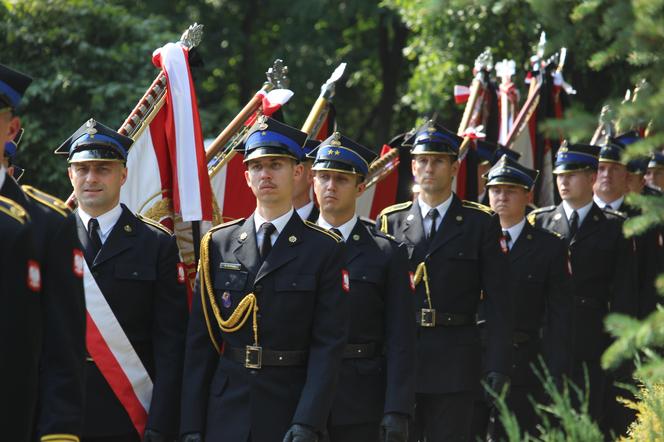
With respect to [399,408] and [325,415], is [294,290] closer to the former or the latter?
[325,415]

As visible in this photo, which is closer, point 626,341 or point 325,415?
point 626,341

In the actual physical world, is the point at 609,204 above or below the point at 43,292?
above

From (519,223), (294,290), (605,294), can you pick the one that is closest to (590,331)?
(605,294)

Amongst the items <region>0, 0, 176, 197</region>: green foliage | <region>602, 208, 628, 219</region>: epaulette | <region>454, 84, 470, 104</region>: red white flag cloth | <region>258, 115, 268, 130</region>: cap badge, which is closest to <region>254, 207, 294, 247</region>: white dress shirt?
<region>258, 115, 268, 130</region>: cap badge

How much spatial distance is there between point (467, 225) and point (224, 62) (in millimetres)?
15359

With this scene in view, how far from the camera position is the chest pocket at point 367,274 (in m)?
6.80

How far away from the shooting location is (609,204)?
36.7ft

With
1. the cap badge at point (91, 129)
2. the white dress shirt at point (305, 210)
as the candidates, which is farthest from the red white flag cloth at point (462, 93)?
the cap badge at point (91, 129)

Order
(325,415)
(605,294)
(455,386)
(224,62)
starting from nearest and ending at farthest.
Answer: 1. (325,415)
2. (455,386)
3. (605,294)
4. (224,62)

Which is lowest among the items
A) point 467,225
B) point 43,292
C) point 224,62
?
point 43,292

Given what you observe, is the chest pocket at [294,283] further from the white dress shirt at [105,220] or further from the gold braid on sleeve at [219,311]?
the white dress shirt at [105,220]

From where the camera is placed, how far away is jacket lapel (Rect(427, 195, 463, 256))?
8000mm

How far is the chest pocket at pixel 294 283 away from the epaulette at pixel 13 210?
5.35 ft

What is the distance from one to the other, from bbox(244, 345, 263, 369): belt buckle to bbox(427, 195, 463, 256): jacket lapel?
8.28ft
